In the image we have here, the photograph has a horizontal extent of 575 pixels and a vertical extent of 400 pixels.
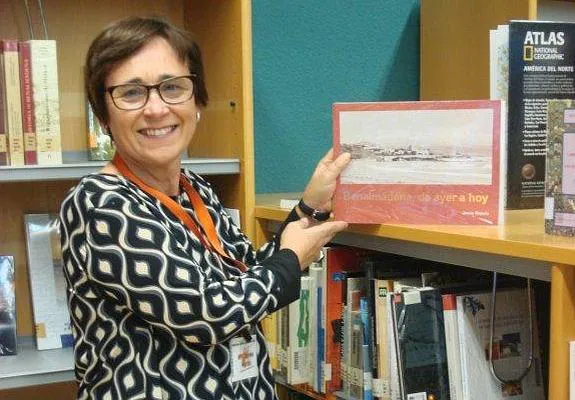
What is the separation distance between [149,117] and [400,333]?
1.97 feet

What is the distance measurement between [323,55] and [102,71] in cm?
108

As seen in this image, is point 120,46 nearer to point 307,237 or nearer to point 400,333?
point 307,237

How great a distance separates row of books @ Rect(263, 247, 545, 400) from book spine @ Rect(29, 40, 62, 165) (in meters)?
0.64

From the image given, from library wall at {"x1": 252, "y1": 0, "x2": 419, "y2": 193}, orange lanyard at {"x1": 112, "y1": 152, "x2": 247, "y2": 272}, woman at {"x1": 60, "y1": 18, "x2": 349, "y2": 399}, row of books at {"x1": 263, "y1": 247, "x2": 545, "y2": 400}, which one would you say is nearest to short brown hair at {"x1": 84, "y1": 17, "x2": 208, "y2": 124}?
woman at {"x1": 60, "y1": 18, "x2": 349, "y2": 399}

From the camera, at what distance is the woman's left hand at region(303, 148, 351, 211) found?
5.12 feet

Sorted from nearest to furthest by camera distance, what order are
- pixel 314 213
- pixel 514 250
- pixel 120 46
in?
1. pixel 514 250
2. pixel 120 46
3. pixel 314 213

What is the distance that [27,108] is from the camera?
180 cm

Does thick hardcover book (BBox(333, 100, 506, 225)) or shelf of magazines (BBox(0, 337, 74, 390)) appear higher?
thick hardcover book (BBox(333, 100, 506, 225))

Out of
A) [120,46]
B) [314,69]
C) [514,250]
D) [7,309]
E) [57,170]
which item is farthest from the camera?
[314,69]

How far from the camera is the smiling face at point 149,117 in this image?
1.45m

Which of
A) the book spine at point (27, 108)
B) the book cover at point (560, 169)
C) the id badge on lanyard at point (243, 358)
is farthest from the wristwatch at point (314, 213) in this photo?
the book spine at point (27, 108)

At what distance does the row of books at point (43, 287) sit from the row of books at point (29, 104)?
11.3 inches

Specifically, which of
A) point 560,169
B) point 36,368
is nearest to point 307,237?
point 560,169

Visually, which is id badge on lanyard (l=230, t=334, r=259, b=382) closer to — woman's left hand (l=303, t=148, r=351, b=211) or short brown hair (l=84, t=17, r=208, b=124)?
woman's left hand (l=303, t=148, r=351, b=211)
